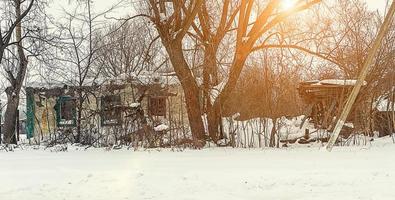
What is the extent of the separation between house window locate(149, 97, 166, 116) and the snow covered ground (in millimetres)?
2990

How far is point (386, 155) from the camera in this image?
11.2 metres

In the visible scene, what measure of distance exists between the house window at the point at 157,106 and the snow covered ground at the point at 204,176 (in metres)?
2.99

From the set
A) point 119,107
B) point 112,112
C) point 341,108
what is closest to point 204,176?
point 119,107

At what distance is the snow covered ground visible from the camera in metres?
6.99

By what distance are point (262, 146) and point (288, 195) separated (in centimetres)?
801

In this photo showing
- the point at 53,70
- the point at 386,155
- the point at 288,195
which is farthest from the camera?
the point at 53,70

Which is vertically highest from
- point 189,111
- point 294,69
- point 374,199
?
point 294,69

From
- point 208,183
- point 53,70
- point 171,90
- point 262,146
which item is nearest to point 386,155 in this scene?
point 262,146

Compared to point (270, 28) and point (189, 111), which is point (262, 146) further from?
point (270, 28)

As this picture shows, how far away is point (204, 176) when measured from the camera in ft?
27.5

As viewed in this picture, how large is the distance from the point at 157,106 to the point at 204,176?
23.9ft

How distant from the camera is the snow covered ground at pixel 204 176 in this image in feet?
22.9

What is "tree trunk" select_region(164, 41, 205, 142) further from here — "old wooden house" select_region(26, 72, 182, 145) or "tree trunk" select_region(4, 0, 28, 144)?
"tree trunk" select_region(4, 0, 28, 144)

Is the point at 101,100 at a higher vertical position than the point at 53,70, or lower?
lower
